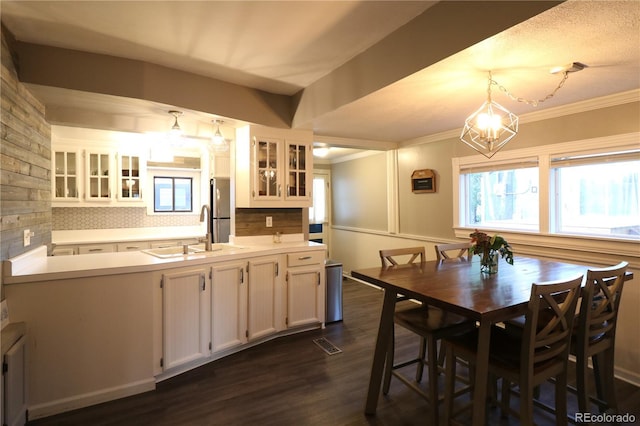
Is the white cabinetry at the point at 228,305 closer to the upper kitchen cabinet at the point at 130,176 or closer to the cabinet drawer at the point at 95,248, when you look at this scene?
the cabinet drawer at the point at 95,248

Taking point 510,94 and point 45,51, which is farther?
point 510,94

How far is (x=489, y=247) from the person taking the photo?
2248 millimetres

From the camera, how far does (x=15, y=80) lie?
2139 millimetres

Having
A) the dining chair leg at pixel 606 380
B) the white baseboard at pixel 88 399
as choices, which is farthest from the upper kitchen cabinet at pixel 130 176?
the dining chair leg at pixel 606 380

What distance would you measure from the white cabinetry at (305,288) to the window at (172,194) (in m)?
2.73

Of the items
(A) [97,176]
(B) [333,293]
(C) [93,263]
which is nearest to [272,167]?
(B) [333,293]

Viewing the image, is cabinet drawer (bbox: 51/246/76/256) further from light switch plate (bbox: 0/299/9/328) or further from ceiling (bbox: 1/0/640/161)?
light switch plate (bbox: 0/299/9/328)

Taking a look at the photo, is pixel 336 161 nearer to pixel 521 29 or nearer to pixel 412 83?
pixel 412 83

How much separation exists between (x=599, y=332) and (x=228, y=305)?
264 centimetres

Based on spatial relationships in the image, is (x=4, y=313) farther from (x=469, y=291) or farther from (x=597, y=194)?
(x=597, y=194)

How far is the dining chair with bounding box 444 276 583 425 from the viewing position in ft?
5.08

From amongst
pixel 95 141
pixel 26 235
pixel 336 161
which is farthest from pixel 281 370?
pixel 336 161

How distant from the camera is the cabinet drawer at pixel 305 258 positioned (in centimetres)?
336

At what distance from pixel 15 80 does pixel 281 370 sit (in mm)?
2783
